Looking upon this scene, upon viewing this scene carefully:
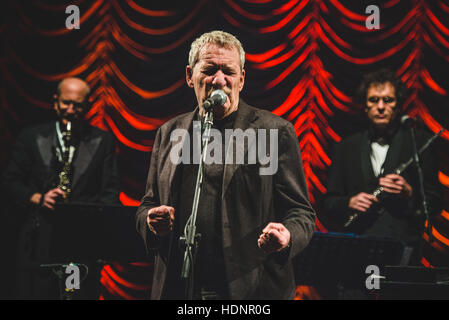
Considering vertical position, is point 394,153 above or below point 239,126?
above

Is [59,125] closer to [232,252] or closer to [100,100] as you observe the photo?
[100,100]

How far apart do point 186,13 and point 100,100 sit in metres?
1.26

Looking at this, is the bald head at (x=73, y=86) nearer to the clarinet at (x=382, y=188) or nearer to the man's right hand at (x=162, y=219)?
the clarinet at (x=382, y=188)

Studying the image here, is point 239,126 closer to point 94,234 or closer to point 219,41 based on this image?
point 219,41

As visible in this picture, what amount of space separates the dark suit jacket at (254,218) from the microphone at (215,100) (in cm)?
23

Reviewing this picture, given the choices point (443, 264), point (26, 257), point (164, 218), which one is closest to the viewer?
point (164, 218)

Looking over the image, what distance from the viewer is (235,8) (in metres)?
5.22

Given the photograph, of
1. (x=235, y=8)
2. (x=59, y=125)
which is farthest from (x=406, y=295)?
(x=235, y=8)

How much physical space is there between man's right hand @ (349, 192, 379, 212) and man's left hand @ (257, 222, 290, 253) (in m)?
2.01

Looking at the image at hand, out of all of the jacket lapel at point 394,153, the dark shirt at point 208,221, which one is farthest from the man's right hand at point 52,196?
the jacket lapel at point 394,153

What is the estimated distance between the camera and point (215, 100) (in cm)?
219

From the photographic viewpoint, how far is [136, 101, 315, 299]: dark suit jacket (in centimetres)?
218

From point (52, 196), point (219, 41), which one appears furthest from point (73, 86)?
point (219, 41)

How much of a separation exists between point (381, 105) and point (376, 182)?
66 cm
